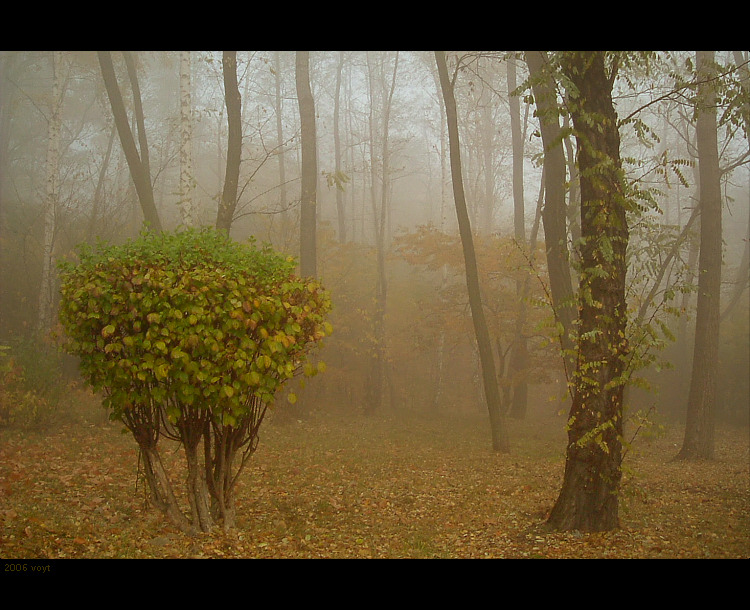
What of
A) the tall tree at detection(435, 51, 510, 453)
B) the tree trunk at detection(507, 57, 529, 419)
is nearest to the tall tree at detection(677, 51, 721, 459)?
Result: the tall tree at detection(435, 51, 510, 453)

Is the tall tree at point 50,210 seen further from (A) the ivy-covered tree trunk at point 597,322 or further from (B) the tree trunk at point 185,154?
(A) the ivy-covered tree trunk at point 597,322

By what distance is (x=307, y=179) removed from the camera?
1461 cm

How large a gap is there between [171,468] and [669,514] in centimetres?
632

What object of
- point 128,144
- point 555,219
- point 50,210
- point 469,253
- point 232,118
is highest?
point 232,118

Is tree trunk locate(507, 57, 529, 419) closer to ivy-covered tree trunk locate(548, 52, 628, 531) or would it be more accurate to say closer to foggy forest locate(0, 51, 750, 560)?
foggy forest locate(0, 51, 750, 560)

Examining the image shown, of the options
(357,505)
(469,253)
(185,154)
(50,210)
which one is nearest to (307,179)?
(185,154)

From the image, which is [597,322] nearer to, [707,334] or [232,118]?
[707,334]

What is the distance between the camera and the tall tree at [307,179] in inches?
561

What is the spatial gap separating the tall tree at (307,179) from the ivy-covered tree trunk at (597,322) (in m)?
9.13

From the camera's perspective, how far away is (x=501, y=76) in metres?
22.6

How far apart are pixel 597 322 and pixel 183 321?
3.84m

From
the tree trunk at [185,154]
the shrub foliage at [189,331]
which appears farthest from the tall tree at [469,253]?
the shrub foliage at [189,331]

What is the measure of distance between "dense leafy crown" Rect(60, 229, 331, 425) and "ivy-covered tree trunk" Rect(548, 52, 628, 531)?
9.09ft
